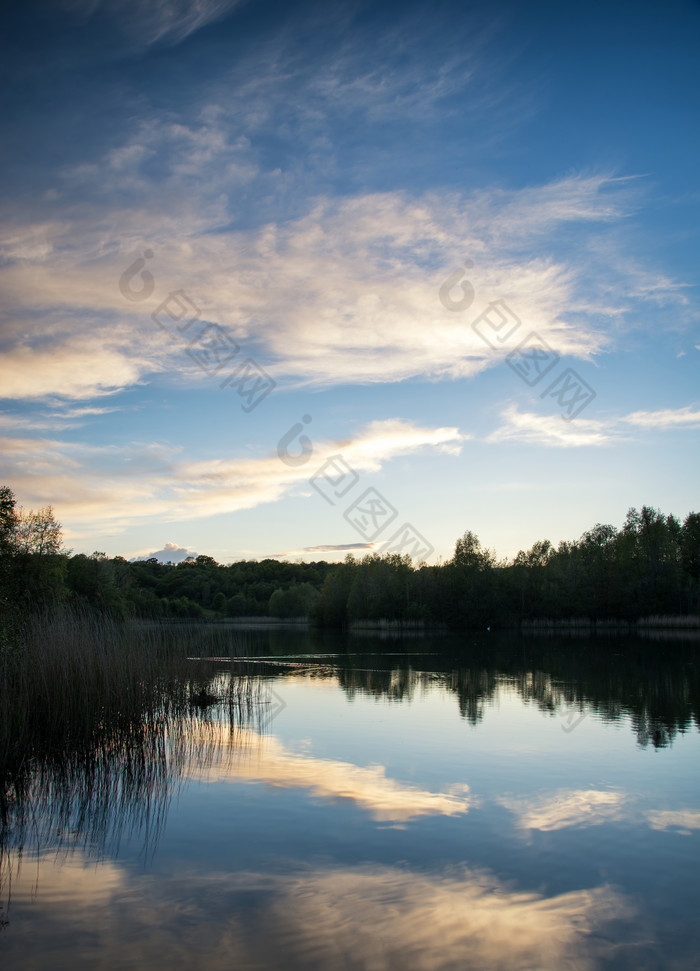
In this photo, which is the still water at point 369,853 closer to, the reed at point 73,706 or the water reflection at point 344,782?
the water reflection at point 344,782

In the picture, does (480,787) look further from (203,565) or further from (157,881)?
(203,565)

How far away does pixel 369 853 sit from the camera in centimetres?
646

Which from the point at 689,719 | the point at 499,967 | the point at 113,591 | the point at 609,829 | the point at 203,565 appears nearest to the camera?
the point at 499,967

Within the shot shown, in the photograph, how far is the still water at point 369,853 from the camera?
468 cm

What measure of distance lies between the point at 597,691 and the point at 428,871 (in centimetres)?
1476

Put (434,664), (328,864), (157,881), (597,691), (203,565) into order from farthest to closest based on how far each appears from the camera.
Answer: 1. (203,565)
2. (434,664)
3. (597,691)
4. (328,864)
5. (157,881)

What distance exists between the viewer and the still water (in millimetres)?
4684

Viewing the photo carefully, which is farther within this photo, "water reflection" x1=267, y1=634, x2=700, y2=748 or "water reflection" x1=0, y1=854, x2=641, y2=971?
"water reflection" x1=267, y1=634, x2=700, y2=748

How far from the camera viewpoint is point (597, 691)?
19.1m

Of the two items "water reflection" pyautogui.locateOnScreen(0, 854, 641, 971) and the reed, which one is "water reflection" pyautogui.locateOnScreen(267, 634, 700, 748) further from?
"water reflection" pyautogui.locateOnScreen(0, 854, 641, 971)

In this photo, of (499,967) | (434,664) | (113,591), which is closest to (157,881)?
(499,967)

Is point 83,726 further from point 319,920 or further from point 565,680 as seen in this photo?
point 565,680

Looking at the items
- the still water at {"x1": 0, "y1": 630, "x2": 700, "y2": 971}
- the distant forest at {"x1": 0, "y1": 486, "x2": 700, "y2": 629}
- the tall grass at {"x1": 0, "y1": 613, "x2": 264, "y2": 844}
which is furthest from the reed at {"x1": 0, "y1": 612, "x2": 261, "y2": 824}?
the distant forest at {"x1": 0, "y1": 486, "x2": 700, "y2": 629}

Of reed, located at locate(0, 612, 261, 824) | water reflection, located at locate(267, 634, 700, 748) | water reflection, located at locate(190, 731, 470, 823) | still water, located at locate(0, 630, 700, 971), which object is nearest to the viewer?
still water, located at locate(0, 630, 700, 971)
